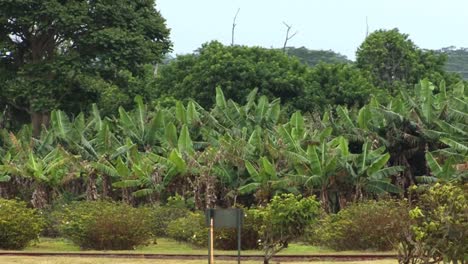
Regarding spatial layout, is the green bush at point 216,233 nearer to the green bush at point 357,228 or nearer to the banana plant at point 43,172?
the green bush at point 357,228

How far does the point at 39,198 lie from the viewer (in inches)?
1259

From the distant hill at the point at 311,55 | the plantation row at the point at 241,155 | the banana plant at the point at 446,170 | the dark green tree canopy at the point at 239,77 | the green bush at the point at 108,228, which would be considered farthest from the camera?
the distant hill at the point at 311,55

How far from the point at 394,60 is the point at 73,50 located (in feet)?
97.7

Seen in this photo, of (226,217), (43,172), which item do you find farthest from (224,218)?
(43,172)

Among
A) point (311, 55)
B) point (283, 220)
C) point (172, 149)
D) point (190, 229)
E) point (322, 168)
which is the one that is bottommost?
point (190, 229)

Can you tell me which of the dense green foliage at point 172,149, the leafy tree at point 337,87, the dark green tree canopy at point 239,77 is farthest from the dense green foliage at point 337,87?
the dense green foliage at point 172,149

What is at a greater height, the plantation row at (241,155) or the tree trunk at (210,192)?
the plantation row at (241,155)

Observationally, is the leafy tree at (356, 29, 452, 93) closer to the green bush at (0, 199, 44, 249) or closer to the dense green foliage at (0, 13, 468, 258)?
the dense green foliage at (0, 13, 468, 258)

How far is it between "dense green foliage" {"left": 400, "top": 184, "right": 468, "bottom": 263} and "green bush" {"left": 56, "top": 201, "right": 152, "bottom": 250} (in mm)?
10054

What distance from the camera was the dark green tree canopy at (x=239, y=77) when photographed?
5034 centimetres

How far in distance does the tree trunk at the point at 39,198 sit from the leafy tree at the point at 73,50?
5158 millimetres

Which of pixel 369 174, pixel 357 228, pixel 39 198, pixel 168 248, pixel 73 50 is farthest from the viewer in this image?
pixel 73 50

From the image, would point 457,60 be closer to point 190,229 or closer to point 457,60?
point 457,60

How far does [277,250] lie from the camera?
2236 centimetres
